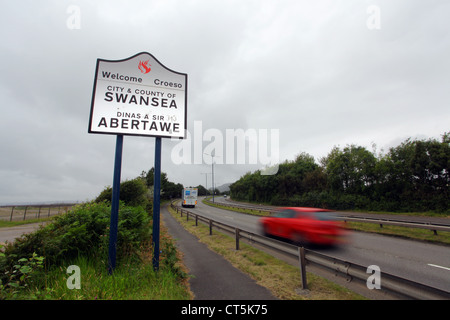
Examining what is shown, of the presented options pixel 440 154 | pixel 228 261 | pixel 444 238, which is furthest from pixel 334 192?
pixel 228 261

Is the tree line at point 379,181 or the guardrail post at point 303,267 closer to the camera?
the guardrail post at point 303,267

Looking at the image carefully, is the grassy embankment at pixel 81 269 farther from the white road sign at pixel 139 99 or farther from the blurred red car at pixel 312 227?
the blurred red car at pixel 312 227

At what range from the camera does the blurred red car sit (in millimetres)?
6043

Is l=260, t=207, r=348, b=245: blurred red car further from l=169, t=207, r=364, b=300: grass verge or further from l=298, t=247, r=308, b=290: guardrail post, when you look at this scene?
l=298, t=247, r=308, b=290: guardrail post

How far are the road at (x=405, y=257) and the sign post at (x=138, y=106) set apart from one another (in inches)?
232

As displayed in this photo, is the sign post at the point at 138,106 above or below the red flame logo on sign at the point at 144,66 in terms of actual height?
below

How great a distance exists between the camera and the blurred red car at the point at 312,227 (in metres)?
6.04

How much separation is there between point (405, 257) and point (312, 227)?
3.02 meters

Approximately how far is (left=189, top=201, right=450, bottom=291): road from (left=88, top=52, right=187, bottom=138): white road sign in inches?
241

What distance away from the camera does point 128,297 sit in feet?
10.2

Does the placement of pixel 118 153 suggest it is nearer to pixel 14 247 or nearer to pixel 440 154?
pixel 14 247
